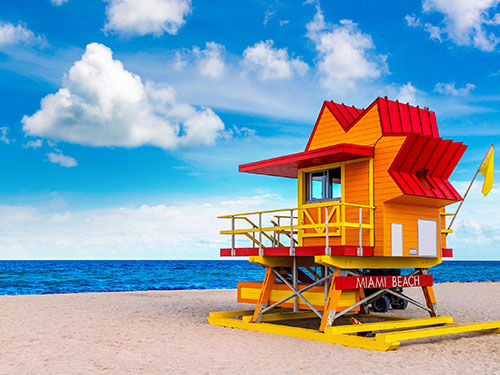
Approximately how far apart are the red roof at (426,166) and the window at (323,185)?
1.90 meters

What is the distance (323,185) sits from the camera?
16.5 m

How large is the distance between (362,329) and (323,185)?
14.0ft

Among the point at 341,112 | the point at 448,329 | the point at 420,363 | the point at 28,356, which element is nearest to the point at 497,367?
the point at 420,363

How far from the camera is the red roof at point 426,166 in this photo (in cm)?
1479

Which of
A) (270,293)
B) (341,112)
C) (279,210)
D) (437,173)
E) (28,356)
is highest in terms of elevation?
(341,112)

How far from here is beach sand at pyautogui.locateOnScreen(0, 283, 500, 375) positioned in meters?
11.1

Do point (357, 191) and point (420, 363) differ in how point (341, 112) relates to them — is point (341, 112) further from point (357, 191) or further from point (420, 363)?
point (420, 363)

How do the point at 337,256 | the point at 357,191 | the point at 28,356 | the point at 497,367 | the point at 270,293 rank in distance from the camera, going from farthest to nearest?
the point at 270,293
the point at 357,191
the point at 337,256
the point at 28,356
the point at 497,367

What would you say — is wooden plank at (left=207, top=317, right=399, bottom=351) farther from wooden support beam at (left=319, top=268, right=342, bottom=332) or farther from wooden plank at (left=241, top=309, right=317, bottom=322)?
wooden plank at (left=241, top=309, right=317, bottom=322)

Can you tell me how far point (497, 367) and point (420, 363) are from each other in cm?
147

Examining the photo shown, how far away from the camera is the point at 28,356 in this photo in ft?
40.7

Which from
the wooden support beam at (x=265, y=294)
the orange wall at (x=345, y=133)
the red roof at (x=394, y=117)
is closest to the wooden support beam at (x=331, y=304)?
the wooden support beam at (x=265, y=294)

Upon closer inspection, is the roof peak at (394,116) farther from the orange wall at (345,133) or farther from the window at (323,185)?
the window at (323,185)

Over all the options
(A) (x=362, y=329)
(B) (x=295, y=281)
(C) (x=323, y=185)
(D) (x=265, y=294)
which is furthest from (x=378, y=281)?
(D) (x=265, y=294)
